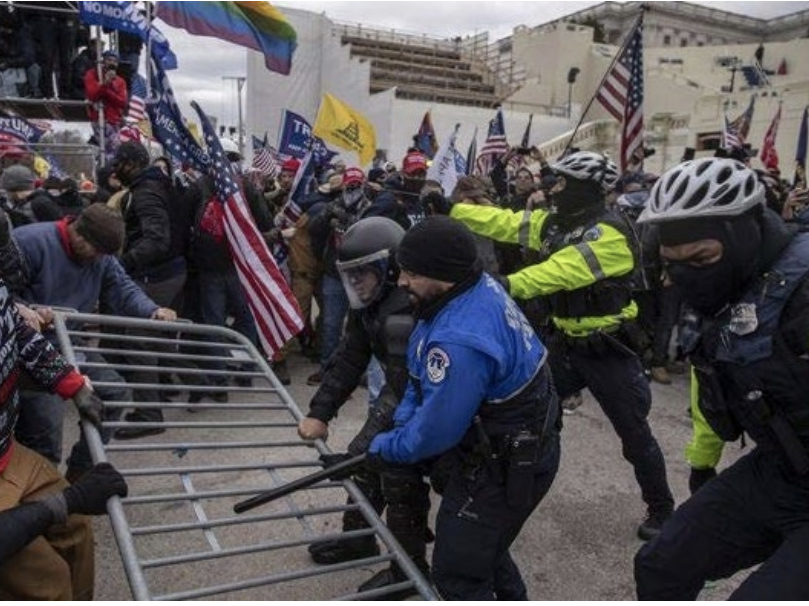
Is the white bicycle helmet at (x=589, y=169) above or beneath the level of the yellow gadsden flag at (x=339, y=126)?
above

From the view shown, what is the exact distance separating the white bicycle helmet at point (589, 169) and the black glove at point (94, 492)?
2647 mm

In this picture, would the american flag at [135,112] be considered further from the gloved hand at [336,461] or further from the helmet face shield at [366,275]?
the gloved hand at [336,461]

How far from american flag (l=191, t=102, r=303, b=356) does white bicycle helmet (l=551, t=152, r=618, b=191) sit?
5.99 ft

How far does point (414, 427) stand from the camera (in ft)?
7.68

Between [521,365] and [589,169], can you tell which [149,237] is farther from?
[521,365]

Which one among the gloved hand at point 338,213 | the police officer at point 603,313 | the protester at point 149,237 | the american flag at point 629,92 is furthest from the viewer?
the american flag at point 629,92

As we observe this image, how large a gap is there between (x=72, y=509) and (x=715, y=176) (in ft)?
7.21

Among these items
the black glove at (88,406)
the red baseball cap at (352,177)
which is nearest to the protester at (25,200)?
the red baseball cap at (352,177)

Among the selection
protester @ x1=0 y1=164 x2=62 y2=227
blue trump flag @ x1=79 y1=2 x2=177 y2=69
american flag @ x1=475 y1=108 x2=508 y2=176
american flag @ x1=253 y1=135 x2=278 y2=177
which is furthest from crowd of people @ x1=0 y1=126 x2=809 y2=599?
american flag @ x1=253 y1=135 x2=278 y2=177

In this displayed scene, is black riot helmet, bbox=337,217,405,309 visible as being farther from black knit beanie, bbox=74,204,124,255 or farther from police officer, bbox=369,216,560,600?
black knit beanie, bbox=74,204,124,255

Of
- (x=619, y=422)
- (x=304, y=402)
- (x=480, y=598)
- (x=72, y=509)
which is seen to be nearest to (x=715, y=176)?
(x=480, y=598)

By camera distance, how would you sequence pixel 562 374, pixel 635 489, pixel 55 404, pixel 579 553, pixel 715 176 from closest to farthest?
pixel 715 176
pixel 55 404
pixel 579 553
pixel 562 374
pixel 635 489

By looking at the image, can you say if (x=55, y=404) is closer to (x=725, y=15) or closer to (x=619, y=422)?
(x=619, y=422)

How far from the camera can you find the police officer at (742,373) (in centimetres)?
204
